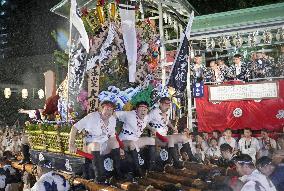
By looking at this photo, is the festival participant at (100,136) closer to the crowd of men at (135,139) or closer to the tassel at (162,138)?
the crowd of men at (135,139)

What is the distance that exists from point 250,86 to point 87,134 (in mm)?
6052

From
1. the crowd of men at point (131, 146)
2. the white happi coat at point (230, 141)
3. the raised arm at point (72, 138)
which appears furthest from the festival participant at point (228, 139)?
the raised arm at point (72, 138)

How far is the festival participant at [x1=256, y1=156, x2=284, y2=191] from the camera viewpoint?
18.7 ft

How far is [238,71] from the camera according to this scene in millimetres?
12141

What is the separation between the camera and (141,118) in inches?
292

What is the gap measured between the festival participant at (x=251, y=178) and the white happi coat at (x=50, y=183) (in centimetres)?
282

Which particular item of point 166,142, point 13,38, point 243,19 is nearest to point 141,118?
A: point 166,142

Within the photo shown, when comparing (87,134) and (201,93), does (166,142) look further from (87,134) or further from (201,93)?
(201,93)

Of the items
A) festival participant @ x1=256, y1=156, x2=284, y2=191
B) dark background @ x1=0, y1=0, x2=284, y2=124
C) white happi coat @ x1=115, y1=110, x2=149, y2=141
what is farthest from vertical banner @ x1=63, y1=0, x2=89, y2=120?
dark background @ x1=0, y1=0, x2=284, y2=124

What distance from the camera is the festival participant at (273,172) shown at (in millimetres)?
5695

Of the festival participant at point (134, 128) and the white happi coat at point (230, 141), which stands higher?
the festival participant at point (134, 128)

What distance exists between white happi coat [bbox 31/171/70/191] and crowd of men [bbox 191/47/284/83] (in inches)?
292

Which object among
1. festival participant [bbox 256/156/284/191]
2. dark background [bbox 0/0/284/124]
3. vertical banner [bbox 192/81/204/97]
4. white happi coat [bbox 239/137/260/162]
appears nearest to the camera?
festival participant [bbox 256/156/284/191]

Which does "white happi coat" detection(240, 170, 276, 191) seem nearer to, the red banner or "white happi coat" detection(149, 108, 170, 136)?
"white happi coat" detection(149, 108, 170, 136)
